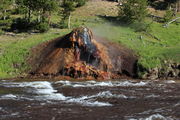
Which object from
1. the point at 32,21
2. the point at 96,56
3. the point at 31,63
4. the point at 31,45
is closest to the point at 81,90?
the point at 96,56

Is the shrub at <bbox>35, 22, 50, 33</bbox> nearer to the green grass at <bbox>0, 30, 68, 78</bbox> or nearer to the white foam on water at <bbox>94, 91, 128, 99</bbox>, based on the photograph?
the green grass at <bbox>0, 30, 68, 78</bbox>

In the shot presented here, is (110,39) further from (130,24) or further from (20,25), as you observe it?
(20,25)

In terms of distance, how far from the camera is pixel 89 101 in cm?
2131

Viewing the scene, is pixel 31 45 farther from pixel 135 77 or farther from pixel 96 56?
pixel 135 77

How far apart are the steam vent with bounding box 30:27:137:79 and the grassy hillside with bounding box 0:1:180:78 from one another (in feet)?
5.70

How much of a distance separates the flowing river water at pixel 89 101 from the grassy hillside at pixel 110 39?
7534 millimetres

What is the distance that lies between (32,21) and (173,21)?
26393mm

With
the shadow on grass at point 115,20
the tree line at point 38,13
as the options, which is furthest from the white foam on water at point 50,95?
the shadow on grass at point 115,20

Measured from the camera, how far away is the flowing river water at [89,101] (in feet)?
57.6

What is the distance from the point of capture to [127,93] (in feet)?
80.5

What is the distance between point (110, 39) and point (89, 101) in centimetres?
2131

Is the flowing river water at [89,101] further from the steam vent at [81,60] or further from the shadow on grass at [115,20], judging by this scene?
the shadow on grass at [115,20]

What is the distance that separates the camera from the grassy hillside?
3625cm

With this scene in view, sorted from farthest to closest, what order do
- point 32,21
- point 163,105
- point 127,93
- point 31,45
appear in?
point 32,21 < point 31,45 < point 127,93 < point 163,105
